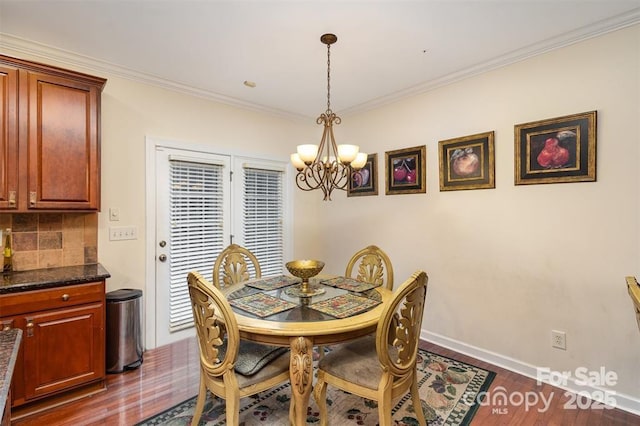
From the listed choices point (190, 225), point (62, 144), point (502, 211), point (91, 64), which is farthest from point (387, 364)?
point (91, 64)

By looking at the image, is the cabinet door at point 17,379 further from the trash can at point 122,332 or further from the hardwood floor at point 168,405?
the trash can at point 122,332

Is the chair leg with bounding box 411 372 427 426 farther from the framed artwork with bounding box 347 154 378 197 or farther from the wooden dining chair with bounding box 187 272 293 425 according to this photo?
the framed artwork with bounding box 347 154 378 197

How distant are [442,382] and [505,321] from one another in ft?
2.57

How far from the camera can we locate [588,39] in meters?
2.27

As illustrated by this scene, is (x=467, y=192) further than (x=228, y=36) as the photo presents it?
Yes

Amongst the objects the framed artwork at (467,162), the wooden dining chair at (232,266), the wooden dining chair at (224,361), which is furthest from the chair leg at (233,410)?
the framed artwork at (467,162)

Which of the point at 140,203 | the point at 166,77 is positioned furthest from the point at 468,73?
the point at 140,203

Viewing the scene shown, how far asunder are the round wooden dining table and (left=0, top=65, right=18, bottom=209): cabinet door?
1880 millimetres

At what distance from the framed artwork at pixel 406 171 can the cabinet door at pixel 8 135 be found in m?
3.21

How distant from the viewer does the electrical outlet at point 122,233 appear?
9.30 feet

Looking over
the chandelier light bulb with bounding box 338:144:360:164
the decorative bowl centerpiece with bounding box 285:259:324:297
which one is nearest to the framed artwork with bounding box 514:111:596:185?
the chandelier light bulb with bounding box 338:144:360:164

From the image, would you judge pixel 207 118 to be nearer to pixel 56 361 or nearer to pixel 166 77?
pixel 166 77

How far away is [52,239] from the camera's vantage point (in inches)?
102

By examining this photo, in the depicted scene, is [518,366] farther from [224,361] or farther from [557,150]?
[224,361]
